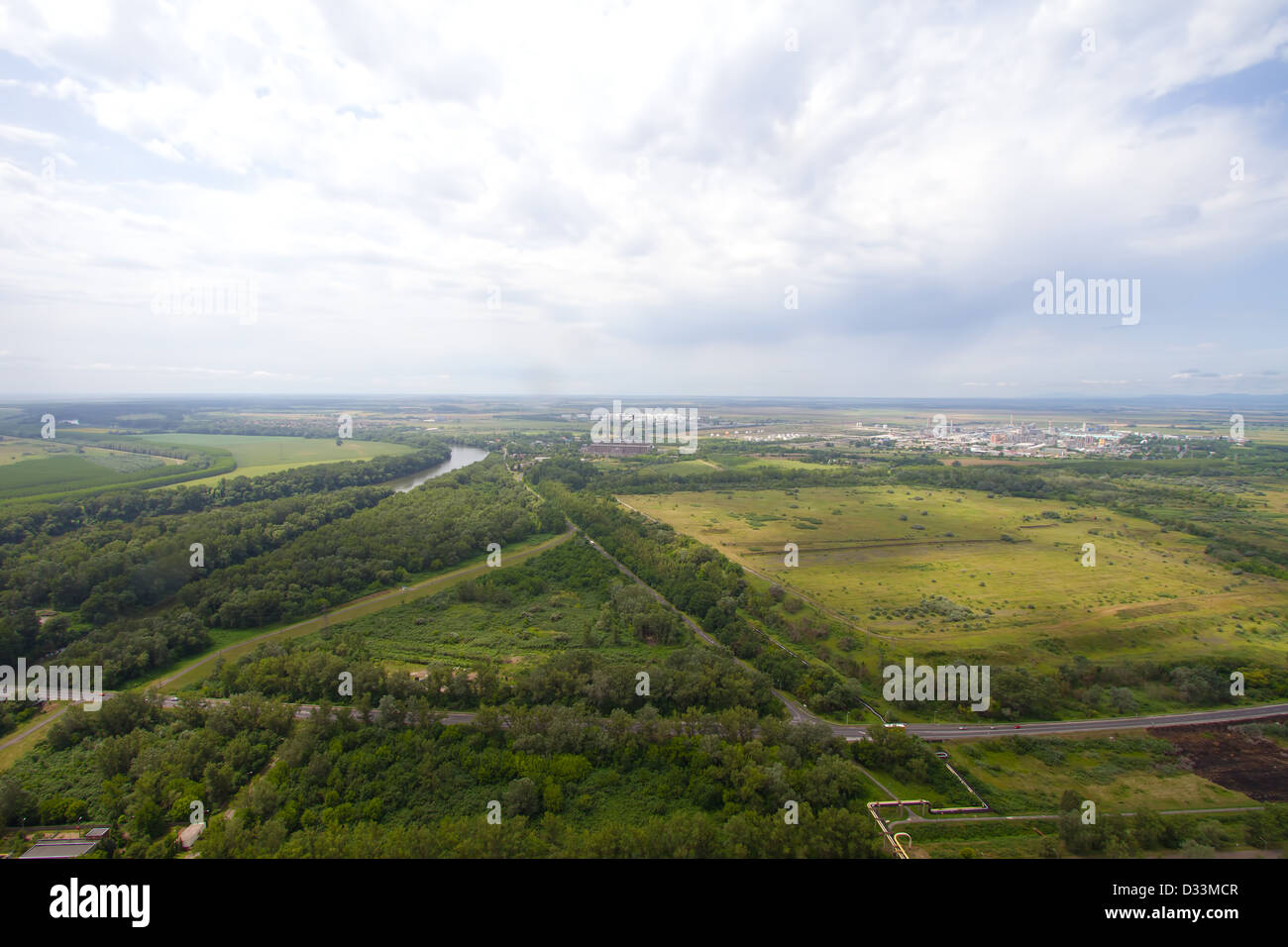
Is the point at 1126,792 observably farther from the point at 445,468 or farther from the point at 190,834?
the point at 445,468

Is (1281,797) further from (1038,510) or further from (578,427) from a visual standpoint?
(578,427)

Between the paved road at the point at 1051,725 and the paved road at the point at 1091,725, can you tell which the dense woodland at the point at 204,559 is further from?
the paved road at the point at 1091,725

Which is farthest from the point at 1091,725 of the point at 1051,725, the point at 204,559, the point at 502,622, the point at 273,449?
the point at 273,449

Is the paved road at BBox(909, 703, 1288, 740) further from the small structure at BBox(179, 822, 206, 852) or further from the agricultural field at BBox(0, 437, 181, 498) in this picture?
the agricultural field at BBox(0, 437, 181, 498)

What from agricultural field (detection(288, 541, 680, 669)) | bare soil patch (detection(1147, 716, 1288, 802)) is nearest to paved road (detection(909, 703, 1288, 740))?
bare soil patch (detection(1147, 716, 1288, 802))
